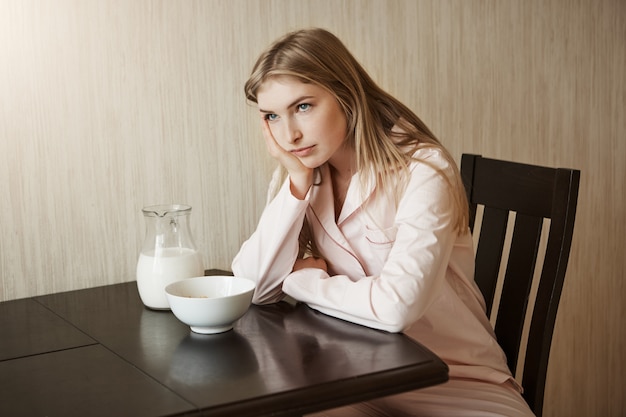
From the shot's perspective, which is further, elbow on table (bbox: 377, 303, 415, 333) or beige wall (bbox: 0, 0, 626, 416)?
beige wall (bbox: 0, 0, 626, 416)

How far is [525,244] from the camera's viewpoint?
5.08ft

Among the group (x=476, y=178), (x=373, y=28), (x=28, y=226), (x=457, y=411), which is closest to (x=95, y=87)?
(x=28, y=226)

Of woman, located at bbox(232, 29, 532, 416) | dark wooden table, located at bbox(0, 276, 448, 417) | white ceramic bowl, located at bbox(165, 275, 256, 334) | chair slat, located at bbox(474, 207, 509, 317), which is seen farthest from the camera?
chair slat, located at bbox(474, 207, 509, 317)

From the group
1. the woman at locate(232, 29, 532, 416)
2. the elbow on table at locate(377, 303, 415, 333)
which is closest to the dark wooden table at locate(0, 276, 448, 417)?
the elbow on table at locate(377, 303, 415, 333)

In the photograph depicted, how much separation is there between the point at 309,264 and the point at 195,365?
0.45 meters

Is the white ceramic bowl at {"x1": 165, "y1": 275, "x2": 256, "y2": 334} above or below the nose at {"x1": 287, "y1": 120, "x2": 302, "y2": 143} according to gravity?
below

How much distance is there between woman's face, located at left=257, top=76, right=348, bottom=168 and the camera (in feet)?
4.79

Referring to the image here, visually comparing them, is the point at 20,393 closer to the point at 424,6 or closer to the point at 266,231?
the point at 266,231

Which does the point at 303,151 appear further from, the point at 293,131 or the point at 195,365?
the point at 195,365

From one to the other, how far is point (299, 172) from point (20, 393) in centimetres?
66

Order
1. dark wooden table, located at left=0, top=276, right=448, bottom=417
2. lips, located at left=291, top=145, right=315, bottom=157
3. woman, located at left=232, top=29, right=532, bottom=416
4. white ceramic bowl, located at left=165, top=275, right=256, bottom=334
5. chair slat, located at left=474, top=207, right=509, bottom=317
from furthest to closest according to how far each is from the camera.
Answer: chair slat, located at left=474, top=207, right=509, bottom=317, lips, located at left=291, top=145, right=315, bottom=157, woman, located at left=232, top=29, right=532, bottom=416, white ceramic bowl, located at left=165, top=275, right=256, bottom=334, dark wooden table, located at left=0, top=276, right=448, bottom=417

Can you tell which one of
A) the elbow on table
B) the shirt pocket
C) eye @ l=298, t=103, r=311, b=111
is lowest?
the elbow on table

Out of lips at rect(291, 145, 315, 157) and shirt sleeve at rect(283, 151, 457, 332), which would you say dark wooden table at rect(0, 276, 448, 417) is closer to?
shirt sleeve at rect(283, 151, 457, 332)

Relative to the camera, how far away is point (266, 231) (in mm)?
1529
